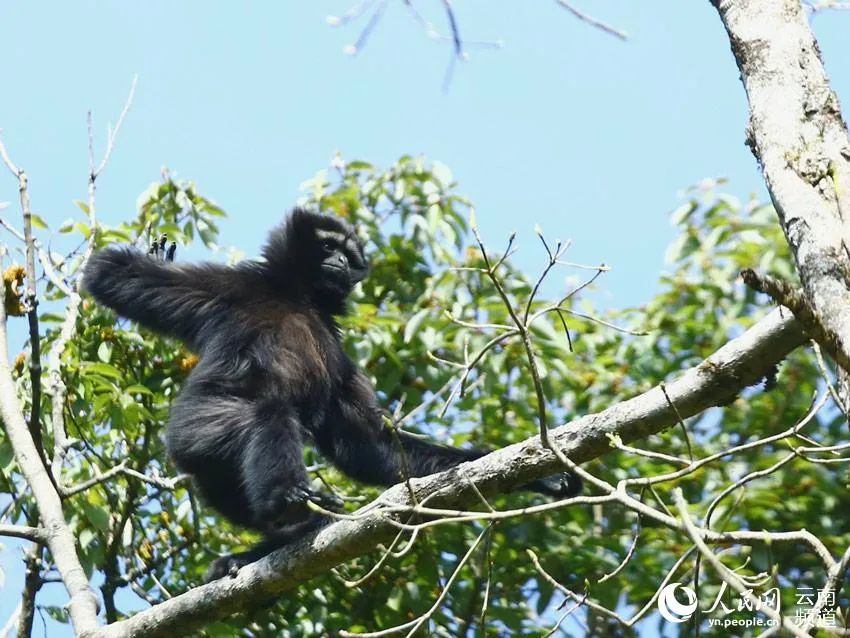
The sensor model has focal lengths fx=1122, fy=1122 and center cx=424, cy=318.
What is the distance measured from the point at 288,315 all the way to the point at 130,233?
1.33m

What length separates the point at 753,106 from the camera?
12.4 ft

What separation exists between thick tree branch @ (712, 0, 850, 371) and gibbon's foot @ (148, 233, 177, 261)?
504 centimetres

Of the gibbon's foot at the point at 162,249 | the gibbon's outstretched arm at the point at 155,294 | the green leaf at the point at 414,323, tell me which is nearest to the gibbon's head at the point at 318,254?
the green leaf at the point at 414,323

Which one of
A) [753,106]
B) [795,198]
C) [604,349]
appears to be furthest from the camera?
[604,349]

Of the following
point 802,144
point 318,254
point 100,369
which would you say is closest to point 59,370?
point 100,369

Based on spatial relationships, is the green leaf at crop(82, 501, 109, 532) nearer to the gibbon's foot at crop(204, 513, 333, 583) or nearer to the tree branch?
the gibbon's foot at crop(204, 513, 333, 583)

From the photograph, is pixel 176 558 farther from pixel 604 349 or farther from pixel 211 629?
pixel 604 349

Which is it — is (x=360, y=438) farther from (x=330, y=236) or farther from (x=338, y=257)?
(x=330, y=236)

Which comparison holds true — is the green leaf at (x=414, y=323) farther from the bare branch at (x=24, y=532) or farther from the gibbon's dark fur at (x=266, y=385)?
the bare branch at (x=24, y=532)

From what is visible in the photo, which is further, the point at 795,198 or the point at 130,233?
the point at 130,233

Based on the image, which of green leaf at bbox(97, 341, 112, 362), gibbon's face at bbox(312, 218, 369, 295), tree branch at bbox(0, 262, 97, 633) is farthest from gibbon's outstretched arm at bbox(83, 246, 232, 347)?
tree branch at bbox(0, 262, 97, 633)

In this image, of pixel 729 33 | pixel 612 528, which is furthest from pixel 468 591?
pixel 729 33

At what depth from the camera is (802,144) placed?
3.55m

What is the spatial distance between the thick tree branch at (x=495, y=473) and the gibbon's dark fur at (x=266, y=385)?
62 centimetres
